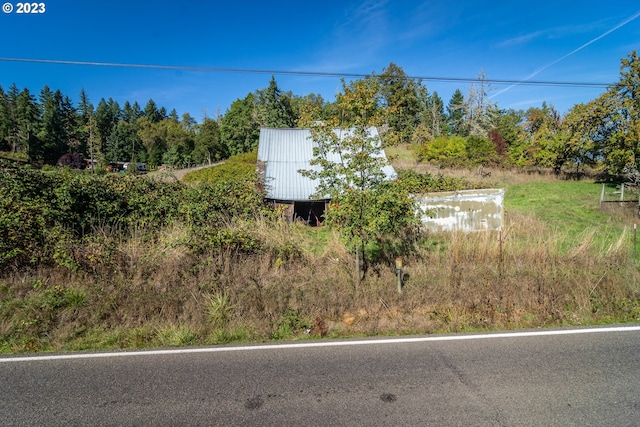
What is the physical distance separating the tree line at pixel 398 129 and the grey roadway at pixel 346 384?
4.42 metres

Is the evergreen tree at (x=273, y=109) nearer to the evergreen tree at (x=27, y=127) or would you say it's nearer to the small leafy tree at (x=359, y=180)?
the evergreen tree at (x=27, y=127)

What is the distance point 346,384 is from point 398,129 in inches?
1980

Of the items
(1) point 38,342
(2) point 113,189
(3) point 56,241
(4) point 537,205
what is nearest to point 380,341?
(1) point 38,342

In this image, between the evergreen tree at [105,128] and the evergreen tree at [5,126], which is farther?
the evergreen tree at [105,128]

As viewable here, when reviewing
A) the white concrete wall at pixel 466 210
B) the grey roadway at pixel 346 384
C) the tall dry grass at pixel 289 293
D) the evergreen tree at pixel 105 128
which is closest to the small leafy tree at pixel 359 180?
→ the tall dry grass at pixel 289 293

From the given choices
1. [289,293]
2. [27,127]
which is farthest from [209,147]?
[289,293]

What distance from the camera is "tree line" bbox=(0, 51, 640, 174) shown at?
20.5 m

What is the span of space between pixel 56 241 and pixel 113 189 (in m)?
2.91

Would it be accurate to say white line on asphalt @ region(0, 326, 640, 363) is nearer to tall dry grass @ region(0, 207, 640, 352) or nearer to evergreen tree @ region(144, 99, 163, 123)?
tall dry grass @ region(0, 207, 640, 352)

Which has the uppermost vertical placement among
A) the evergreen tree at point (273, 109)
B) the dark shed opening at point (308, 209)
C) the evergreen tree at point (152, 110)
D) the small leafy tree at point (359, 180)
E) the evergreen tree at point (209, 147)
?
the evergreen tree at point (152, 110)

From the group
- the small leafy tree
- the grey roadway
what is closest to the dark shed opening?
the small leafy tree

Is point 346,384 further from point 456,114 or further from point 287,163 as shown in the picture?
point 456,114

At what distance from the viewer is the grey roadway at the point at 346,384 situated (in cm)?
341

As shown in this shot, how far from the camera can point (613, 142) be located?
824 inches
